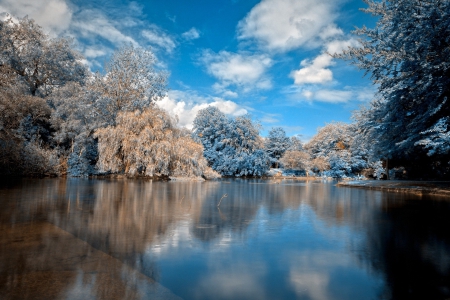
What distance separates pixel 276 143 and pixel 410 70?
3894cm

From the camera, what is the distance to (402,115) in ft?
52.6

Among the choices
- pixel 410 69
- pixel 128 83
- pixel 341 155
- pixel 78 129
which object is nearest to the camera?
pixel 410 69

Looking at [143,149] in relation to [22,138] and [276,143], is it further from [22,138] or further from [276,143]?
[276,143]

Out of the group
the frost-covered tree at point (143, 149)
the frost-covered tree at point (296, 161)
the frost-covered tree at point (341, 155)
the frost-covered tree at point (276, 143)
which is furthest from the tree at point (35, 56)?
the frost-covered tree at point (341, 155)

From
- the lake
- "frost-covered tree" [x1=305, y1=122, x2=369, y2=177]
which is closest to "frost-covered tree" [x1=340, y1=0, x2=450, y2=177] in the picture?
the lake

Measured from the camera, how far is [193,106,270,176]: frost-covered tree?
3828cm

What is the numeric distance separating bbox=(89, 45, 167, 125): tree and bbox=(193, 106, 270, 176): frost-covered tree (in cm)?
1155

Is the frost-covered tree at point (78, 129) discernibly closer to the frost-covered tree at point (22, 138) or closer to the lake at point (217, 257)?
the frost-covered tree at point (22, 138)

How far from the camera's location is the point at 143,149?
2159 centimetres

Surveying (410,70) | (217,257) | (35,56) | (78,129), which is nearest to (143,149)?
(78,129)

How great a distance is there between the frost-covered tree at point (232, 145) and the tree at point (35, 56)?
1663 centimetres

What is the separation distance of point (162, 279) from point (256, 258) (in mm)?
1256

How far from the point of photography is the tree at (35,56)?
27.1 metres

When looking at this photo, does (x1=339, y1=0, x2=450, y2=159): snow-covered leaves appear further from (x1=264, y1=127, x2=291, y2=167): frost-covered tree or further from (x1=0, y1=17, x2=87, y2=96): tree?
(x1=264, y1=127, x2=291, y2=167): frost-covered tree
